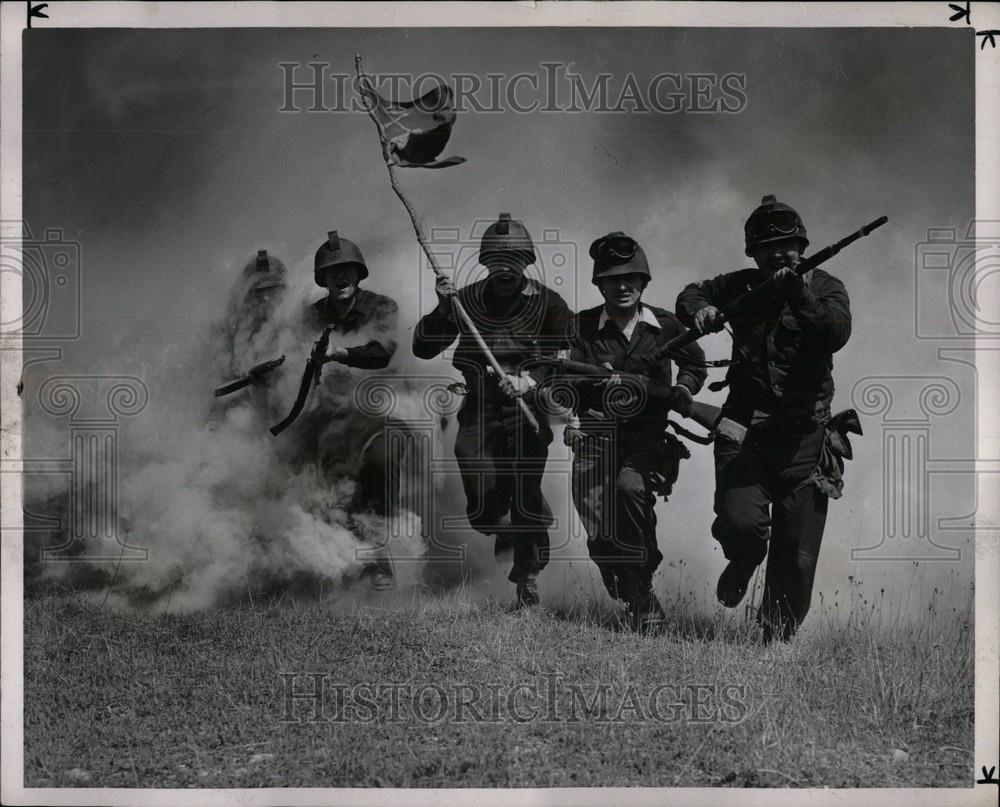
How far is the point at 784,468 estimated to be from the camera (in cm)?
516

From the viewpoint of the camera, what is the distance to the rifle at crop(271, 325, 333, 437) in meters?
5.29

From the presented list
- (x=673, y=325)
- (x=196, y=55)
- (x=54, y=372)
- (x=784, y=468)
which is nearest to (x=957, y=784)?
(x=784, y=468)

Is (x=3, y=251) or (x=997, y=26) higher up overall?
(x=997, y=26)

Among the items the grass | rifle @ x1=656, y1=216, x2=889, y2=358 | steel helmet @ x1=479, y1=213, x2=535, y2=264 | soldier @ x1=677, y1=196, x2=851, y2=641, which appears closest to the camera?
the grass

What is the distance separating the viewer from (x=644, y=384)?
5215 millimetres

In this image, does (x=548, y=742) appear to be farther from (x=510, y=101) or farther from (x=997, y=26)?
(x=997, y=26)

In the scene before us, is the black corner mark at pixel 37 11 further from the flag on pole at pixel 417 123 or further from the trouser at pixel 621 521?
the trouser at pixel 621 521

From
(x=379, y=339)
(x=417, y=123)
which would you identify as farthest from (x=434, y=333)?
(x=417, y=123)

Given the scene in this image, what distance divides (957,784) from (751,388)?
228 cm

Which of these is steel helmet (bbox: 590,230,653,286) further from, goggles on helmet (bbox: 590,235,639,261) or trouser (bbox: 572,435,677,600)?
trouser (bbox: 572,435,677,600)

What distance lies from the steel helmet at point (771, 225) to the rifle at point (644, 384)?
0.86 meters

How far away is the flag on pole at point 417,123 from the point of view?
527 centimetres

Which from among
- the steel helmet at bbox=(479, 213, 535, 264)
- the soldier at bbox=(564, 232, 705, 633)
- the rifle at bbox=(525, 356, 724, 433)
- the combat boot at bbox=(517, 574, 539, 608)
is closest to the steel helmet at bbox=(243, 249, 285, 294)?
the steel helmet at bbox=(479, 213, 535, 264)

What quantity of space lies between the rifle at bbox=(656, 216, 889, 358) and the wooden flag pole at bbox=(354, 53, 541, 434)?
0.78 meters
